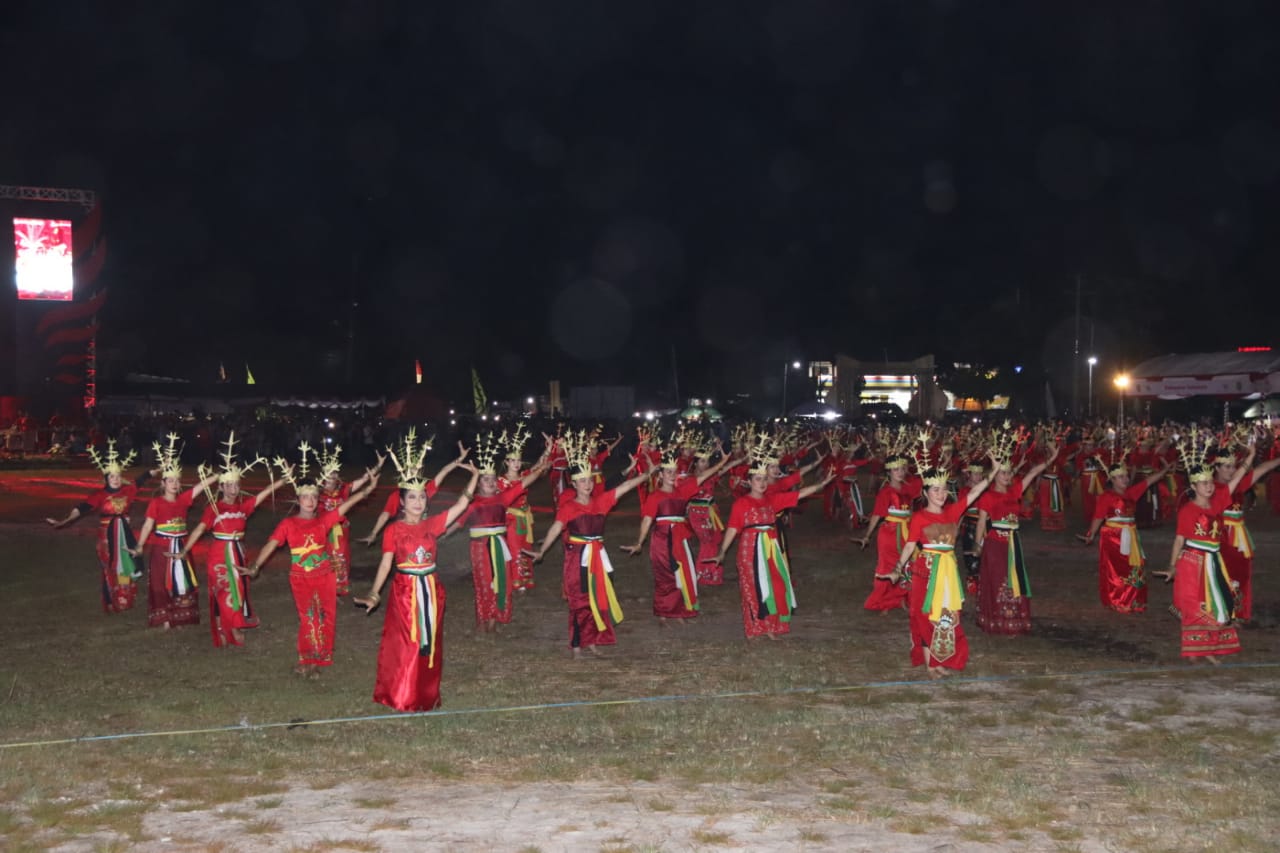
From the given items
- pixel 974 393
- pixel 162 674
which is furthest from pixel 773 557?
pixel 974 393

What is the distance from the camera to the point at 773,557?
10.8 meters

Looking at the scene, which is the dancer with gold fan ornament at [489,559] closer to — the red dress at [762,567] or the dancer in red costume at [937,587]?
the red dress at [762,567]

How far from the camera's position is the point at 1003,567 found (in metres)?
11.0

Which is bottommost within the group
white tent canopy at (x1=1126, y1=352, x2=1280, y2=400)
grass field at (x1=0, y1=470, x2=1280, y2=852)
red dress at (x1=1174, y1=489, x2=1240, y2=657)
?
grass field at (x1=0, y1=470, x2=1280, y2=852)

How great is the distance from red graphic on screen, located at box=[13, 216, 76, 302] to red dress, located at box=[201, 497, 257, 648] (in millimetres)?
42154

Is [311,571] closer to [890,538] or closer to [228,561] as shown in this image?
[228,561]

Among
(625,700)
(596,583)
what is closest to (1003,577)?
(596,583)

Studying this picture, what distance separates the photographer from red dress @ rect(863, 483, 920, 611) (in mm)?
12570

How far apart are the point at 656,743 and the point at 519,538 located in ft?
21.9

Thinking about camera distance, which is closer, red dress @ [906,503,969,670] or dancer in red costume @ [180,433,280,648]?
red dress @ [906,503,969,670]

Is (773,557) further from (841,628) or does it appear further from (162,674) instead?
(162,674)

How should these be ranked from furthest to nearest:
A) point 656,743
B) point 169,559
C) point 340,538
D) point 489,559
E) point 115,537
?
point 340,538
point 115,537
point 489,559
point 169,559
point 656,743

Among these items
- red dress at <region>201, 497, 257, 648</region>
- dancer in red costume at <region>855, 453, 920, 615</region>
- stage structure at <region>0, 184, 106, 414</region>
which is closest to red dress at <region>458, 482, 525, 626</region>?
red dress at <region>201, 497, 257, 648</region>

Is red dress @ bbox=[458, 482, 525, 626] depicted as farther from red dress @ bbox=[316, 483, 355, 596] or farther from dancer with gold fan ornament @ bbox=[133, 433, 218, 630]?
dancer with gold fan ornament @ bbox=[133, 433, 218, 630]
